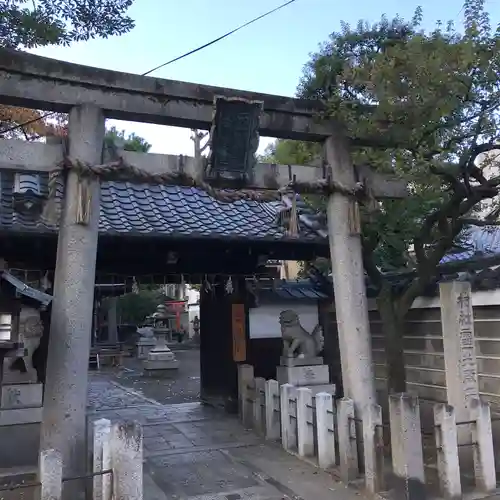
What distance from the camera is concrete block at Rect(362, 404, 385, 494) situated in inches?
259

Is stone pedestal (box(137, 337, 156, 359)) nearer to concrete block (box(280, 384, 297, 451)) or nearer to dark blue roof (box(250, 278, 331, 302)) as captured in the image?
dark blue roof (box(250, 278, 331, 302))

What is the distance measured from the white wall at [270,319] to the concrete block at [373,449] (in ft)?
19.2

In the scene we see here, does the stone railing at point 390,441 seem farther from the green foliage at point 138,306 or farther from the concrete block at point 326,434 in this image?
the green foliage at point 138,306

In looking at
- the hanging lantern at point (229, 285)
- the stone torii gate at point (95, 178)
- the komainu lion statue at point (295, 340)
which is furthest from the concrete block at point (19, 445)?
the hanging lantern at point (229, 285)

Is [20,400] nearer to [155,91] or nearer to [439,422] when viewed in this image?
[155,91]

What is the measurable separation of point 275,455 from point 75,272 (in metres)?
4.58

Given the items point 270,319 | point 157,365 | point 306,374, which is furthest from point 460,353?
point 157,365

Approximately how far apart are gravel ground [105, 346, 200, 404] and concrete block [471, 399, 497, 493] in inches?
356

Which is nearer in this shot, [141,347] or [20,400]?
[20,400]

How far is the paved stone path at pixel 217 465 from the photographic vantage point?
6840 mm

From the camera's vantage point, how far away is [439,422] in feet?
21.4

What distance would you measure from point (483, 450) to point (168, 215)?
7.61m

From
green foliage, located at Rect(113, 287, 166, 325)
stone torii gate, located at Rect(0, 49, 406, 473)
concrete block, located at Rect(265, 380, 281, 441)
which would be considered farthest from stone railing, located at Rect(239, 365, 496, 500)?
green foliage, located at Rect(113, 287, 166, 325)

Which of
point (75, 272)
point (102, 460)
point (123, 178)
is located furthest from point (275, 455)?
point (123, 178)
